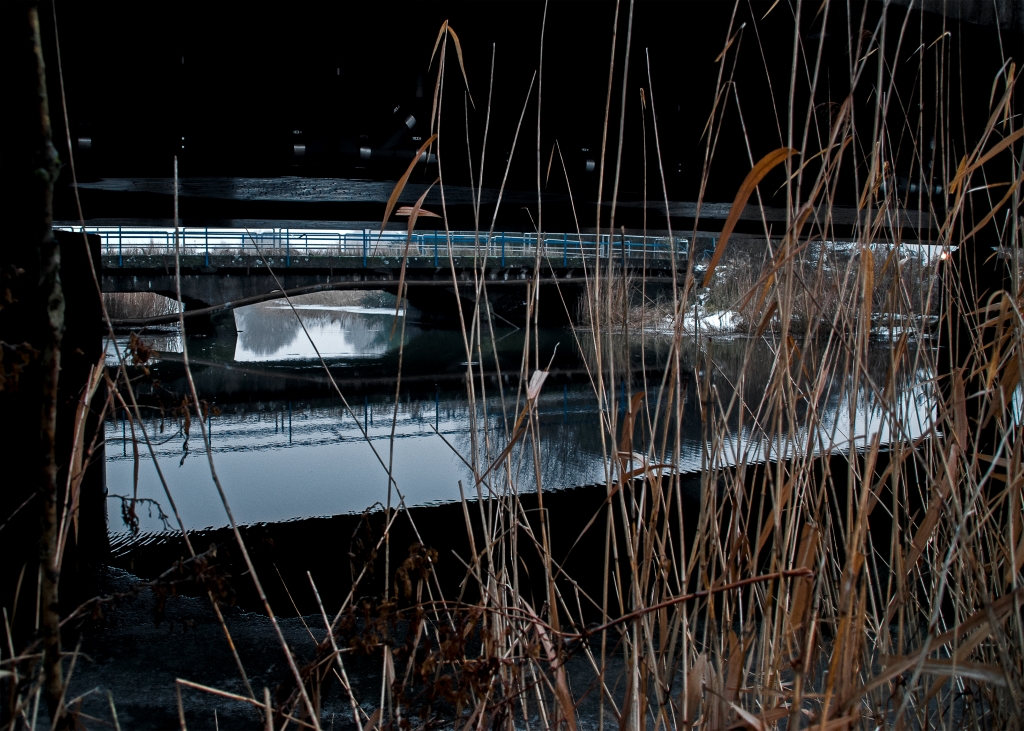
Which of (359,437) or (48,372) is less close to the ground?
(48,372)

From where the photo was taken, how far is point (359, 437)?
181 inches

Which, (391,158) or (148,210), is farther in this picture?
(148,210)

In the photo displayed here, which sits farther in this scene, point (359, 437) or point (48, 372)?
point (359, 437)

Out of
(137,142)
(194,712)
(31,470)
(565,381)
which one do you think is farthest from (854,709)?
(565,381)

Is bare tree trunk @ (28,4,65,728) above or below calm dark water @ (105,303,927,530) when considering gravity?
above

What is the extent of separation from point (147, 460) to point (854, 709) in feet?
12.4

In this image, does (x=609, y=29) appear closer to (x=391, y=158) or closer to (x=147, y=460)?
(x=391, y=158)

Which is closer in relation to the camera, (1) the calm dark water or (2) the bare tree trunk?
(2) the bare tree trunk

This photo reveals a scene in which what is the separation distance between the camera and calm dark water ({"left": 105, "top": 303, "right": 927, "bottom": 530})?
5.81ft

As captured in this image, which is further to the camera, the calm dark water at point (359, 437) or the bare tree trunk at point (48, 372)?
the calm dark water at point (359, 437)

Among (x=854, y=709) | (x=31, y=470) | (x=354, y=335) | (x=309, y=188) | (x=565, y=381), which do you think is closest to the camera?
(x=854, y=709)

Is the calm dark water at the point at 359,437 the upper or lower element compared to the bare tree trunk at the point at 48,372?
lower

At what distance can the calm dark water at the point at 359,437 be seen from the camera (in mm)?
1772

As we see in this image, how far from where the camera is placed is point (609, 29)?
8.77ft
